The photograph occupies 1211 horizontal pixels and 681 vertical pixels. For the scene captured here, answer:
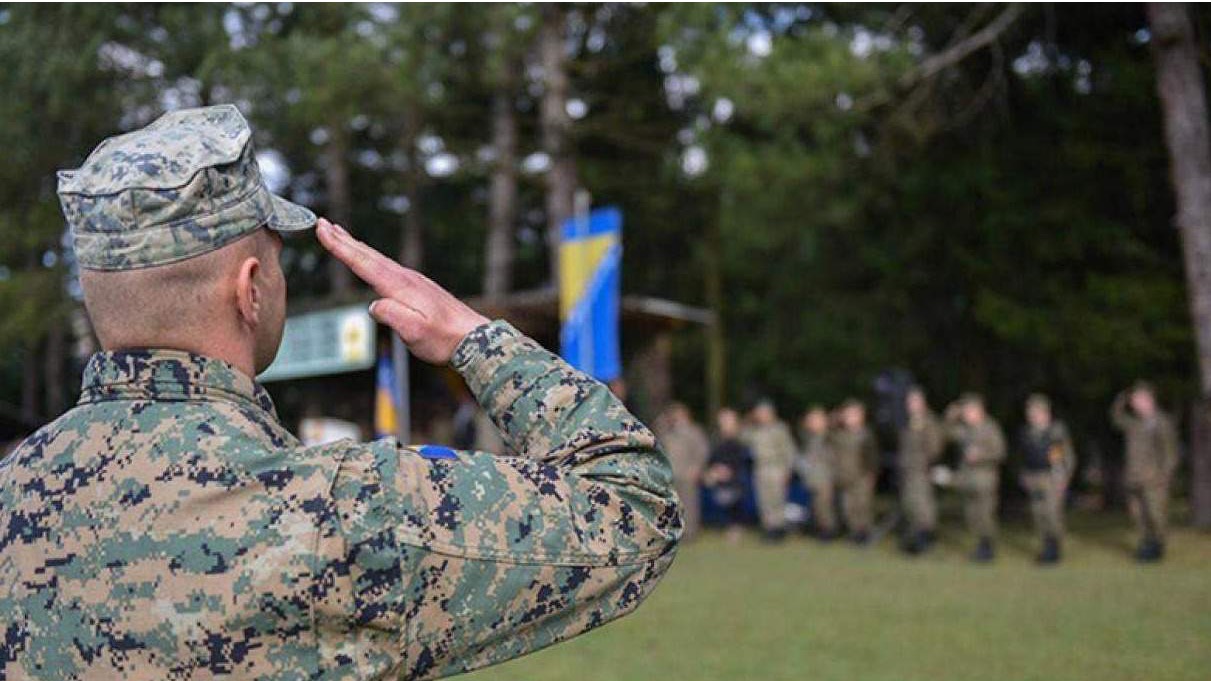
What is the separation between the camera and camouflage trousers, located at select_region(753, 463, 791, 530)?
2111 centimetres

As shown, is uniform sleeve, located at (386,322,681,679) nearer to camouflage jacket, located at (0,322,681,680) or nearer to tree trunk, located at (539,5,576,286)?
camouflage jacket, located at (0,322,681,680)

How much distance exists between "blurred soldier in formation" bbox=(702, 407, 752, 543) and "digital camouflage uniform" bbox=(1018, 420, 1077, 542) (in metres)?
5.34

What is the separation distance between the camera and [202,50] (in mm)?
15844

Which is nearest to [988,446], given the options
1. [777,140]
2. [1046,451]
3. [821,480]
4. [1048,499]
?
[1046,451]

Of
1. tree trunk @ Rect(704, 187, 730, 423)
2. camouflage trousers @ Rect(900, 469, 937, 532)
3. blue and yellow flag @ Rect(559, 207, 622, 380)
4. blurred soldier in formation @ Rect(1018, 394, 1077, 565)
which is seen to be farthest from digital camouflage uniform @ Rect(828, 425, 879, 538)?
tree trunk @ Rect(704, 187, 730, 423)

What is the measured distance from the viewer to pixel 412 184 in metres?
29.4

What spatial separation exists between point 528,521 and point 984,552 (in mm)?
16238

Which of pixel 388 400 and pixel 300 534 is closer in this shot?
pixel 300 534

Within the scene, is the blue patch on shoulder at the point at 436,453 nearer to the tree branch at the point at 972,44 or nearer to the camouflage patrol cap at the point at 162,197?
the camouflage patrol cap at the point at 162,197

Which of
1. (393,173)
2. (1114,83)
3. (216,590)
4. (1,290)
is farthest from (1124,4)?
(216,590)

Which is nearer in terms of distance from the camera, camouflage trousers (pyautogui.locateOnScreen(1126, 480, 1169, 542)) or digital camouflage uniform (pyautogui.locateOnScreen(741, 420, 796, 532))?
camouflage trousers (pyautogui.locateOnScreen(1126, 480, 1169, 542))

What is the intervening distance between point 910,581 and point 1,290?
17604 mm

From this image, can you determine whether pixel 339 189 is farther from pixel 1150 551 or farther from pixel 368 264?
pixel 368 264

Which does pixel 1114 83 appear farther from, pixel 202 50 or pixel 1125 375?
pixel 202 50
